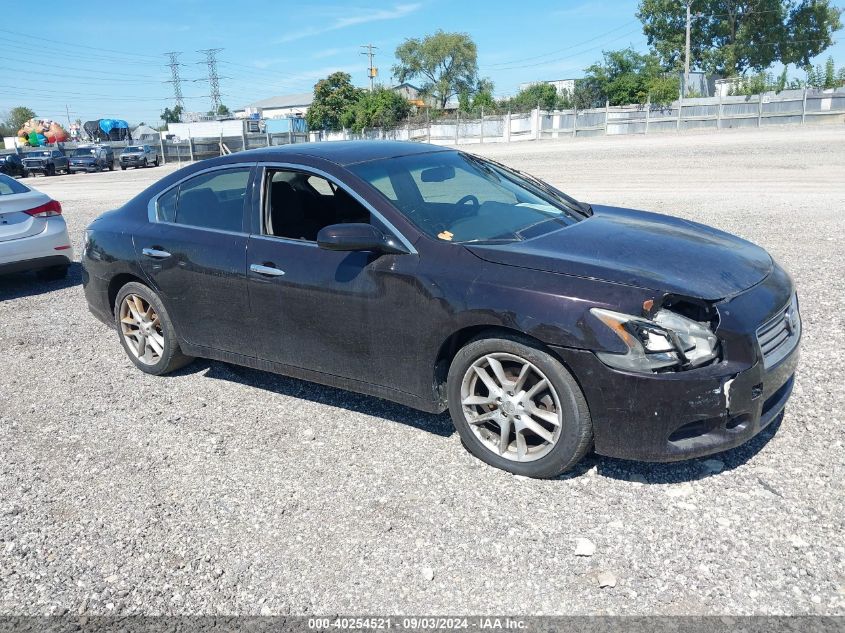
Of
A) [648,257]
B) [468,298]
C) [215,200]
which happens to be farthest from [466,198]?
[215,200]

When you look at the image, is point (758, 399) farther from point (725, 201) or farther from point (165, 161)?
point (165, 161)

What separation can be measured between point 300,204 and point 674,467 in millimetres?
2783

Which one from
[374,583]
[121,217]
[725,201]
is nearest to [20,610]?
[374,583]

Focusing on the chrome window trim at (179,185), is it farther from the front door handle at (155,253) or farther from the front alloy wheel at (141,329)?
the front alloy wheel at (141,329)

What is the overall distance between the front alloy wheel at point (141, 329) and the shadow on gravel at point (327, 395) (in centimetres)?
26

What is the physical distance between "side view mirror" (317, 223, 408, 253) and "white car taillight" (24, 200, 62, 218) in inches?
238

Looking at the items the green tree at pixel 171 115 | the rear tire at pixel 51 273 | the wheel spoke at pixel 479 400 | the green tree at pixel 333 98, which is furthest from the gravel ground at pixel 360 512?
the green tree at pixel 171 115

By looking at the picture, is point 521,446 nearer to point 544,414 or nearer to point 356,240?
point 544,414

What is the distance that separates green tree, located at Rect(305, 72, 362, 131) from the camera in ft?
231

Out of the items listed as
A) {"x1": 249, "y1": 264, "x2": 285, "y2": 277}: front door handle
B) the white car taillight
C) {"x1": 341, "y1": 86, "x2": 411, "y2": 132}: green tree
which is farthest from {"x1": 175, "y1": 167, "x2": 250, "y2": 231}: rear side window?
{"x1": 341, "y1": 86, "x2": 411, "y2": 132}: green tree

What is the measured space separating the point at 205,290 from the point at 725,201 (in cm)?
1036

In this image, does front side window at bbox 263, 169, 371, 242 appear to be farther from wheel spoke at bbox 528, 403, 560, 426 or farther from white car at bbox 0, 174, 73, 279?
white car at bbox 0, 174, 73, 279

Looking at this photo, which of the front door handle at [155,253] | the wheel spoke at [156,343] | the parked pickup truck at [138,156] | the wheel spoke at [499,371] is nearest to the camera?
the wheel spoke at [499,371]

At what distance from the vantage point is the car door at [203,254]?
15.3 feet
